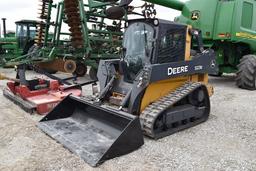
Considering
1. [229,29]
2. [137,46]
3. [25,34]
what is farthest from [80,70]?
[137,46]

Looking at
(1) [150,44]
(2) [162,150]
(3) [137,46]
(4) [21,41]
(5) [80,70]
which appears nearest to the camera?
(2) [162,150]

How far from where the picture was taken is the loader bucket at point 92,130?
3.89 meters

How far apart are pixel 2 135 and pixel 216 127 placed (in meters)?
3.27

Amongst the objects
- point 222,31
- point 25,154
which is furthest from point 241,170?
point 222,31

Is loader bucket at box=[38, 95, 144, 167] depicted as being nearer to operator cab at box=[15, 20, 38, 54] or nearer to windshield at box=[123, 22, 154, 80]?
windshield at box=[123, 22, 154, 80]

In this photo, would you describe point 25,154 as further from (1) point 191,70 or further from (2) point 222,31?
(2) point 222,31

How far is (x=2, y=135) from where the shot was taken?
15.5ft

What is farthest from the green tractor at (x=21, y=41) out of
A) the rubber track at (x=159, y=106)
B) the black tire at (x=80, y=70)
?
the rubber track at (x=159, y=106)

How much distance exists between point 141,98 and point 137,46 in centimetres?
105

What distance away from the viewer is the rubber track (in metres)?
4.38

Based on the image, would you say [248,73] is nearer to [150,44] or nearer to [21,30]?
[150,44]

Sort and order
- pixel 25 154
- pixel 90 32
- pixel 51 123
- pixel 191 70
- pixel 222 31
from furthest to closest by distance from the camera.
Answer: pixel 90 32 < pixel 222 31 < pixel 191 70 < pixel 51 123 < pixel 25 154

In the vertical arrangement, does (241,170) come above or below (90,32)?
below

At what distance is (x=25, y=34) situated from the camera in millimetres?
15305
